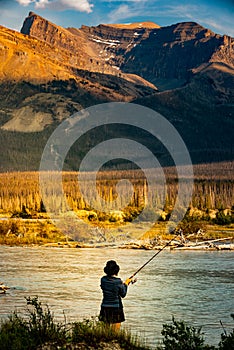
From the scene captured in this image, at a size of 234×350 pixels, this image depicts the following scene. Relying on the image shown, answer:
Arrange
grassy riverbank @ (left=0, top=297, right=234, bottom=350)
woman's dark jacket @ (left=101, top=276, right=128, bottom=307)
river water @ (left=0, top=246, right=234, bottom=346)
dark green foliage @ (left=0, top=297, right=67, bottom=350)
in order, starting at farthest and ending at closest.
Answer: river water @ (left=0, top=246, right=234, bottom=346), woman's dark jacket @ (left=101, top=276, right=128, bottom=307), grassy riverbank @ (left=0, top=297, right=234, bottom=350), dark green foliage @ (left=0, top=297, right=67, bottom=350)

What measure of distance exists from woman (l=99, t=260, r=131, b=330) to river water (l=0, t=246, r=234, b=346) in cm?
226

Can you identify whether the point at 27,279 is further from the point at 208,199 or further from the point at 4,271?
the point at 208,199

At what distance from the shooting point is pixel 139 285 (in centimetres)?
2442

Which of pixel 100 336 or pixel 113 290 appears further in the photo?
pixel 113 290

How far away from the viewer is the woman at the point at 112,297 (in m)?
12.8

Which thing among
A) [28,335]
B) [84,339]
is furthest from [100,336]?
[28,335]

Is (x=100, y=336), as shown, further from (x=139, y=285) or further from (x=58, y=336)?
(x=139, y=285)

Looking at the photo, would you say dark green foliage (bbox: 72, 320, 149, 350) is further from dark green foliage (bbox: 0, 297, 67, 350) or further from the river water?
the river water

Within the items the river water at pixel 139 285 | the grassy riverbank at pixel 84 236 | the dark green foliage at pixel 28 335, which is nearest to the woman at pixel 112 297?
the dark green foliage at pixel 28 335

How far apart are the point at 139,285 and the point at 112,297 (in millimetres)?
11721

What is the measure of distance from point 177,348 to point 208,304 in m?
8.92

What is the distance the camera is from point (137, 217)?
2351 inches

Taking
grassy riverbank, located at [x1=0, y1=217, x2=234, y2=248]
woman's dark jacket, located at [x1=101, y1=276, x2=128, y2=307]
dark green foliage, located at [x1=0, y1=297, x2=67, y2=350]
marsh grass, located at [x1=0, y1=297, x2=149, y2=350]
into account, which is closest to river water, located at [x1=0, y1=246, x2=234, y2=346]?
woman's dark jacket, located at [x1=101, y1=276, x2=128, y2=307]

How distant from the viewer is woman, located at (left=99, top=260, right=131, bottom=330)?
12805mm
